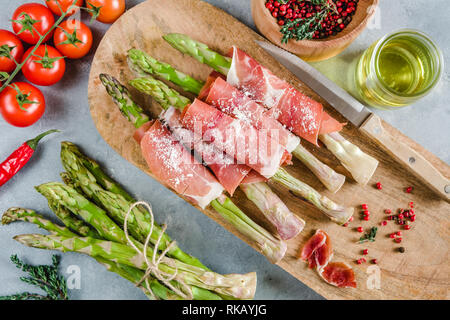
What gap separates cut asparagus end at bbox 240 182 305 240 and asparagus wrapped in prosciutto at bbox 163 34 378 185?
41 centimetres

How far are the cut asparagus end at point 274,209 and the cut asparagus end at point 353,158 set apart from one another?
44 centimetres

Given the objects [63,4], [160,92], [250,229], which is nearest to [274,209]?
[250,229]

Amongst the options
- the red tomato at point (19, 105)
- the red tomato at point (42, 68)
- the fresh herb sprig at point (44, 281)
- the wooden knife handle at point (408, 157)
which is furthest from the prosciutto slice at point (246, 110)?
the fresh herb sprig at point (44, 281)

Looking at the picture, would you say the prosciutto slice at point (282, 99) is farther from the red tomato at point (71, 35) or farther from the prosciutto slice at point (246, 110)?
the red tomato at point (71, 35)

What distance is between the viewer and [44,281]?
7.50 ft

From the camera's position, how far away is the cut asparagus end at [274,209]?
2057mm

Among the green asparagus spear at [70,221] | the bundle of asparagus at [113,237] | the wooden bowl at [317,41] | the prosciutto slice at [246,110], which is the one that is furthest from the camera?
the green asparagus spear at [70,221]

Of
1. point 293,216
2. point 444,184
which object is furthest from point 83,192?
point 444,184

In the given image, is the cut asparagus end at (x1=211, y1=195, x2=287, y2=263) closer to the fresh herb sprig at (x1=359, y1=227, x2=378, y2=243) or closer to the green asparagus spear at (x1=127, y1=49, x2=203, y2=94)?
the fresh herb sprig at (x1=359, y1=227, x2=378, y2=243)

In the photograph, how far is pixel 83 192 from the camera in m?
2.27

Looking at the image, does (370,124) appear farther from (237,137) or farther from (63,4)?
(63,4)

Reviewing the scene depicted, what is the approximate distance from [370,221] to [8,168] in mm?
2375

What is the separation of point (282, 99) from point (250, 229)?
808 mm

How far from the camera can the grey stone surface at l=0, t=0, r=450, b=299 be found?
90.7 inches
